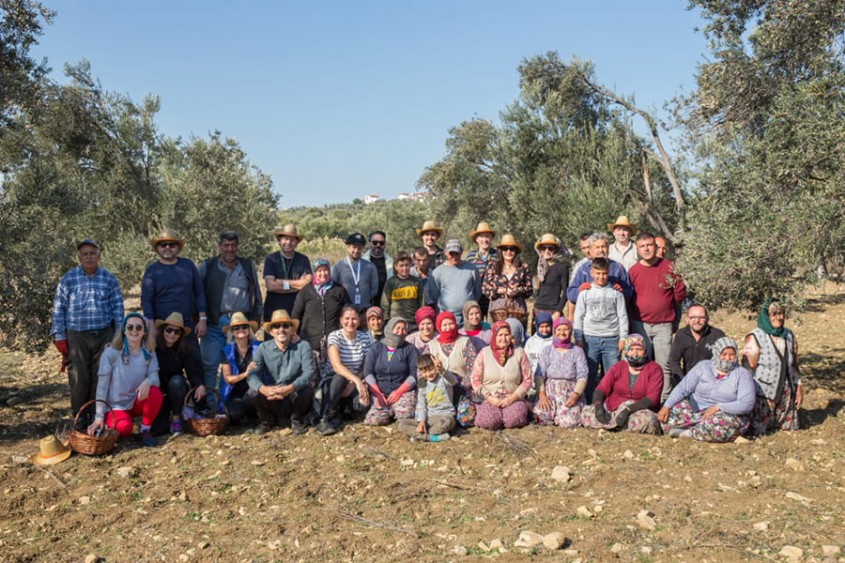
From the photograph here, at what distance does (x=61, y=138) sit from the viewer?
16.4 metres

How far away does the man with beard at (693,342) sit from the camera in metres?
7.13

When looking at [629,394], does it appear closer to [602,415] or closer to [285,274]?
[602,415]

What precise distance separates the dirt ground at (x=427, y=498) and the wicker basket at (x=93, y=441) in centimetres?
10

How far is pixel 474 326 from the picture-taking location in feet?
25.9

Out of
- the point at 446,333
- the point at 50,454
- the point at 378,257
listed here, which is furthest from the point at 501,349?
the point at 50,454

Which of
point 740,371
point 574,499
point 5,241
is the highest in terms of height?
point 5,241

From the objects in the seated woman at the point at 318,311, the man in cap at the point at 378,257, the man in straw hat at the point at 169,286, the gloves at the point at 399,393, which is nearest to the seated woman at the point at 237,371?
the man in straw hat at the point at 169,286

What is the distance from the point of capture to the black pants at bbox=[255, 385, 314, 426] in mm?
7258

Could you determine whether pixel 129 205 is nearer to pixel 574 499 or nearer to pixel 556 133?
pixel 556 133

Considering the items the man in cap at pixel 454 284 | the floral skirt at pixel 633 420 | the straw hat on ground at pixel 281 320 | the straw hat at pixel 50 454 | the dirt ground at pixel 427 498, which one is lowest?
the dirt ground at pixel 427 498

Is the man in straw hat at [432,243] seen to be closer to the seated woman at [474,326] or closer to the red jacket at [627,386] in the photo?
the seated woman at [474,326]

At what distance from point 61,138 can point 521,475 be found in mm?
15418

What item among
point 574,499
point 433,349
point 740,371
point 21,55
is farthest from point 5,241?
point 740,371

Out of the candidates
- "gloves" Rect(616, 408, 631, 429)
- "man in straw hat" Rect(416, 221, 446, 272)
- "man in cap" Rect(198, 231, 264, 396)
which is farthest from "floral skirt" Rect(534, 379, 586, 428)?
"man in cap" Rect(198, 231, 264, 396)
